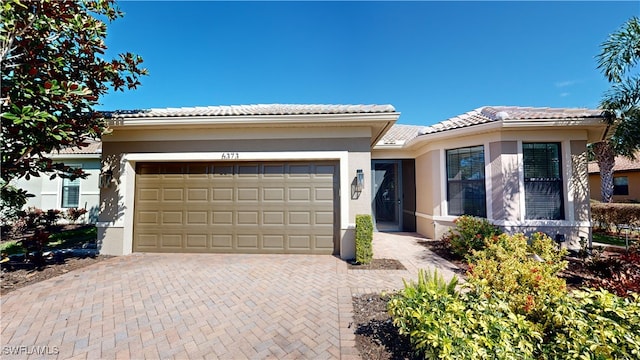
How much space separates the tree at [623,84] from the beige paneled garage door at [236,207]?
279 inches

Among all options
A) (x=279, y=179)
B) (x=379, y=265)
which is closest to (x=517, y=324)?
(x=379, y=265)

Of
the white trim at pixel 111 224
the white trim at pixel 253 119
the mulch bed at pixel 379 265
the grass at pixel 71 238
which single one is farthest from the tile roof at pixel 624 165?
the grass at pixel 71 238

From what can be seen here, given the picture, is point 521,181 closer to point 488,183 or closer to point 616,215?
point 488,183

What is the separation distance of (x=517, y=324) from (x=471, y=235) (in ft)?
15.2

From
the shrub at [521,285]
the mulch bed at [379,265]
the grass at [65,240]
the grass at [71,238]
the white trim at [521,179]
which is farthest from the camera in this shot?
the grass at [71,238]

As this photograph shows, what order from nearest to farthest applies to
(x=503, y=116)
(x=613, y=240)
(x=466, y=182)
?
(x=503, y=116) < (x=466, y=182) < (x=613, y=240)

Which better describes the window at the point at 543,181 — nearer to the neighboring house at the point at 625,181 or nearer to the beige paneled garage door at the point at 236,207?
the beige paneled garage door at the point at 236,207

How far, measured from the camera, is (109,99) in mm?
6305

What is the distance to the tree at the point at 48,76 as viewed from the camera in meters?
4.41

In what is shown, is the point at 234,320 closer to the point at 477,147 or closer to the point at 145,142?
the point at 145,142

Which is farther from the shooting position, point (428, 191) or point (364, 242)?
point (428, 191)

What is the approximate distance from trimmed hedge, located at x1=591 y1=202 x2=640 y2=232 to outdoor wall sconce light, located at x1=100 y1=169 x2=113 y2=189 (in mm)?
18771

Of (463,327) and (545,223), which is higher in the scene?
(545,223)

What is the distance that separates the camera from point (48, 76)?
16.2ft
